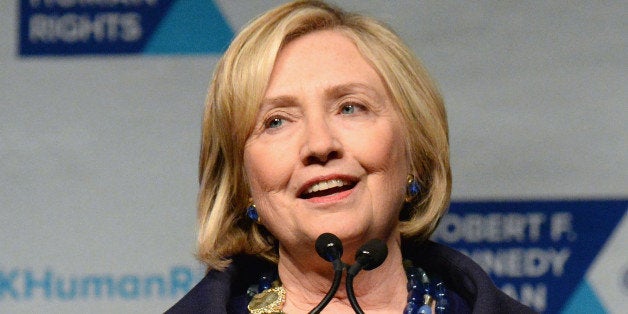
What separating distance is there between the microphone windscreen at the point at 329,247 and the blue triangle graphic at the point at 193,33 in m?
1.16

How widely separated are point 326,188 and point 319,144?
9cm

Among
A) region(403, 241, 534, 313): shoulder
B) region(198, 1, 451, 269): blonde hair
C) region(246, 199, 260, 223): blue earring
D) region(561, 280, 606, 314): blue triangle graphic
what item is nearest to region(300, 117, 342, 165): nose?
region(198, 1, 451, 269): blonde hair

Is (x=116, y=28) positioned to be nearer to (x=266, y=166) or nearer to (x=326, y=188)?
(x=266, y=166)

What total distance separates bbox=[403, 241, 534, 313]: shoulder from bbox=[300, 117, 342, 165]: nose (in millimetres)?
390

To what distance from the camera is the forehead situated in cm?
225

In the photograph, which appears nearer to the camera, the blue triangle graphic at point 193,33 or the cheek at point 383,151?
the cheek at point 383,151

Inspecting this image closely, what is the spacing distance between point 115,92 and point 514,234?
1.06 m

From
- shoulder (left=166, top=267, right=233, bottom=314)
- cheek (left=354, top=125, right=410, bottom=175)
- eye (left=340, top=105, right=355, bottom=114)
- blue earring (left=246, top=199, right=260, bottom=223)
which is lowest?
shoulder (left=166, top=267, right=233, bottom=314)

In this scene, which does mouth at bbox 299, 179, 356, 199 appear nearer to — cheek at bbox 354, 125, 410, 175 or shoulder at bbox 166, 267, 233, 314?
cheek at bbox 354, 125, 410, 175

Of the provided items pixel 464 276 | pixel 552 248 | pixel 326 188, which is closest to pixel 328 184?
pixel 326 188

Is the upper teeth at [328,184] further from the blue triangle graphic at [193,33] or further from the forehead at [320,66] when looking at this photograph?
the blue triangle graphic at [193,33]

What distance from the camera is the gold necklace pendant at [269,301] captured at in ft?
7.63

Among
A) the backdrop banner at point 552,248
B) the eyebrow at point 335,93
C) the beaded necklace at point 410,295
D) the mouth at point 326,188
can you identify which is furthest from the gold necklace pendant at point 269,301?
the backdrop banner at point 552,248

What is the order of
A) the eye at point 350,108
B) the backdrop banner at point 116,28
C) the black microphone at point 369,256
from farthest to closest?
the backdrop banner at point 116,28 < the eye at point 350,108 < the black microphone at point 369,256
